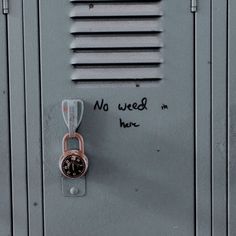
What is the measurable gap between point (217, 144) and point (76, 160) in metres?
0.50

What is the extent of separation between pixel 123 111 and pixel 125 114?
0.04 ft

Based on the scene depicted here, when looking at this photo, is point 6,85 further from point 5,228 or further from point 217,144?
point 217,144

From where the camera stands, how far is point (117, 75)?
5.38ft

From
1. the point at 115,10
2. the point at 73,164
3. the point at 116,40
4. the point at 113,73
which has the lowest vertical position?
the point at 73,164

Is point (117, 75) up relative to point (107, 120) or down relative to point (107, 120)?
up

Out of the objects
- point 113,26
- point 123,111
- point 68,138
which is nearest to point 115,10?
point 113,26

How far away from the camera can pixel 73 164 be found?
158 centimetres

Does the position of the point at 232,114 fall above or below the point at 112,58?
below

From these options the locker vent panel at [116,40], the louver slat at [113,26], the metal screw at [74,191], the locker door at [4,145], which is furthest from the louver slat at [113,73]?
the metal screw at [74,191]

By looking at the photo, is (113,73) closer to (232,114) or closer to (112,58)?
(112,58)

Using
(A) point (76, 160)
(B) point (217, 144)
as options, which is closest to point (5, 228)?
(A) point (76, 160)

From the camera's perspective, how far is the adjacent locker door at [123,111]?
1.63 m

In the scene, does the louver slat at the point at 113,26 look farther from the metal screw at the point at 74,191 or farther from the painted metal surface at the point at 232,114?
the metal screw at the point at 74,191

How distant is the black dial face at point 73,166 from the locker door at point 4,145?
0.71 ft
